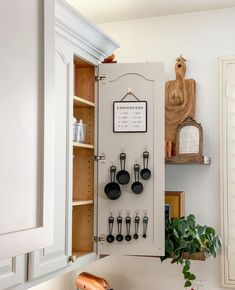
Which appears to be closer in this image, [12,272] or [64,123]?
[12,272]

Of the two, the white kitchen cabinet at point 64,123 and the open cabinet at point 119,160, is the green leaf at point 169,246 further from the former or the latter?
the white kitchen cabinet at point 64,123

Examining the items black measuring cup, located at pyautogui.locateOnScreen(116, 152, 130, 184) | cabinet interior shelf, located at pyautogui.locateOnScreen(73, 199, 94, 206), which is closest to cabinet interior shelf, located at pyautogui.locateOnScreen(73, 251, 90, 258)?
cabinet interior shelf, located at pyautogui.locateOnScreen(73, 199, 94, 206)

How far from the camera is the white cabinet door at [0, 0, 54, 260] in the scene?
2.36ft

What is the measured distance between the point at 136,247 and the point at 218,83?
1.14 m

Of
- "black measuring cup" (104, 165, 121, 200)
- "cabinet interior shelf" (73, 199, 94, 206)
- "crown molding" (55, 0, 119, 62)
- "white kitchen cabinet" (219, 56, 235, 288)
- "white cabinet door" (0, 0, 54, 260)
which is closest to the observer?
"white cabinet door" (0, 0, 54, 260)

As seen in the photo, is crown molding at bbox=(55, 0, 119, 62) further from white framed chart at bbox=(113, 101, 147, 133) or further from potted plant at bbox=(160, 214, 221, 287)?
potted plant at bbox=(160, 214, 221, 287)

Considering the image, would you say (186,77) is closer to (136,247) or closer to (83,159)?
(83,159)

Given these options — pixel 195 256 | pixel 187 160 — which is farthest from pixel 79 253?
pixel 187 160

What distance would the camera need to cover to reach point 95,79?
242cm

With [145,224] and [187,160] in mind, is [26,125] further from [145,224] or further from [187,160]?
[187,160]

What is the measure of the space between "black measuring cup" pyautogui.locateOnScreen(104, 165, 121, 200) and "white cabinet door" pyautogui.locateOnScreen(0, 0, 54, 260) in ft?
4.91

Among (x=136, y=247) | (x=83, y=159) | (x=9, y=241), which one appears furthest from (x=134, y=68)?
(x=9, y=241)

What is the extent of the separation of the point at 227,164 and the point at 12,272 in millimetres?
1571

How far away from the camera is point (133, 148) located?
2.38 meters
